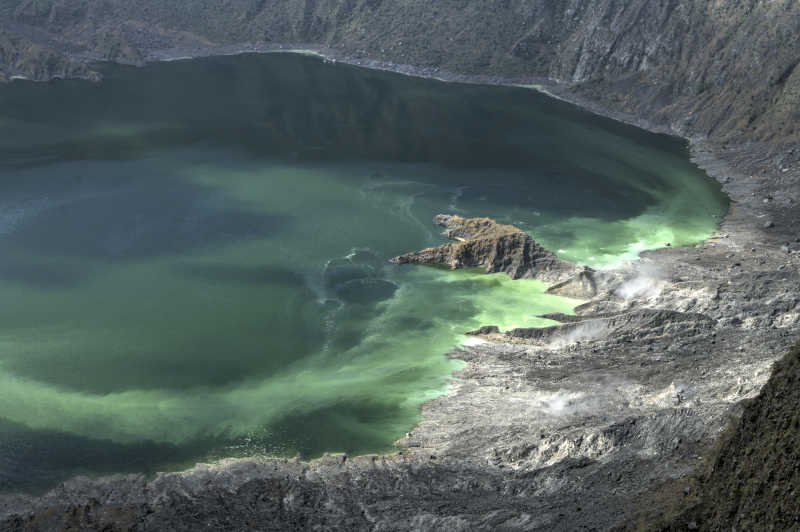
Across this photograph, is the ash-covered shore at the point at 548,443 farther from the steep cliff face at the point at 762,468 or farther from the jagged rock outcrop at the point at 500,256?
the jagged rock outcrop at the point at 500,256

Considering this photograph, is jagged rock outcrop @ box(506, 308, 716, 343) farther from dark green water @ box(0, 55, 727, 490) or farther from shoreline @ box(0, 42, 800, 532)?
dark green water @ box(0, 55, 727, 490)

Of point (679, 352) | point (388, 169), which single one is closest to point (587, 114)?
point (388, 169)

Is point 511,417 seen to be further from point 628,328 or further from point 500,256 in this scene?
point 500,256

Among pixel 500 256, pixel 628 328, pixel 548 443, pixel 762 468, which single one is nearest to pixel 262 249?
pixel 500 256

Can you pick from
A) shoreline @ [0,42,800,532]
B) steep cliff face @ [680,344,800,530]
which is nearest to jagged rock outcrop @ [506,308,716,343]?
shoreline @ [0,42,800,532]

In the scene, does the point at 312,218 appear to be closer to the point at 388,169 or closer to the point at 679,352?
the point at 388,169

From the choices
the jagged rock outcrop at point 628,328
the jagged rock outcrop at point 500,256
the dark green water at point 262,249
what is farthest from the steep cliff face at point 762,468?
the jagged rock outcrop at point 500,256
